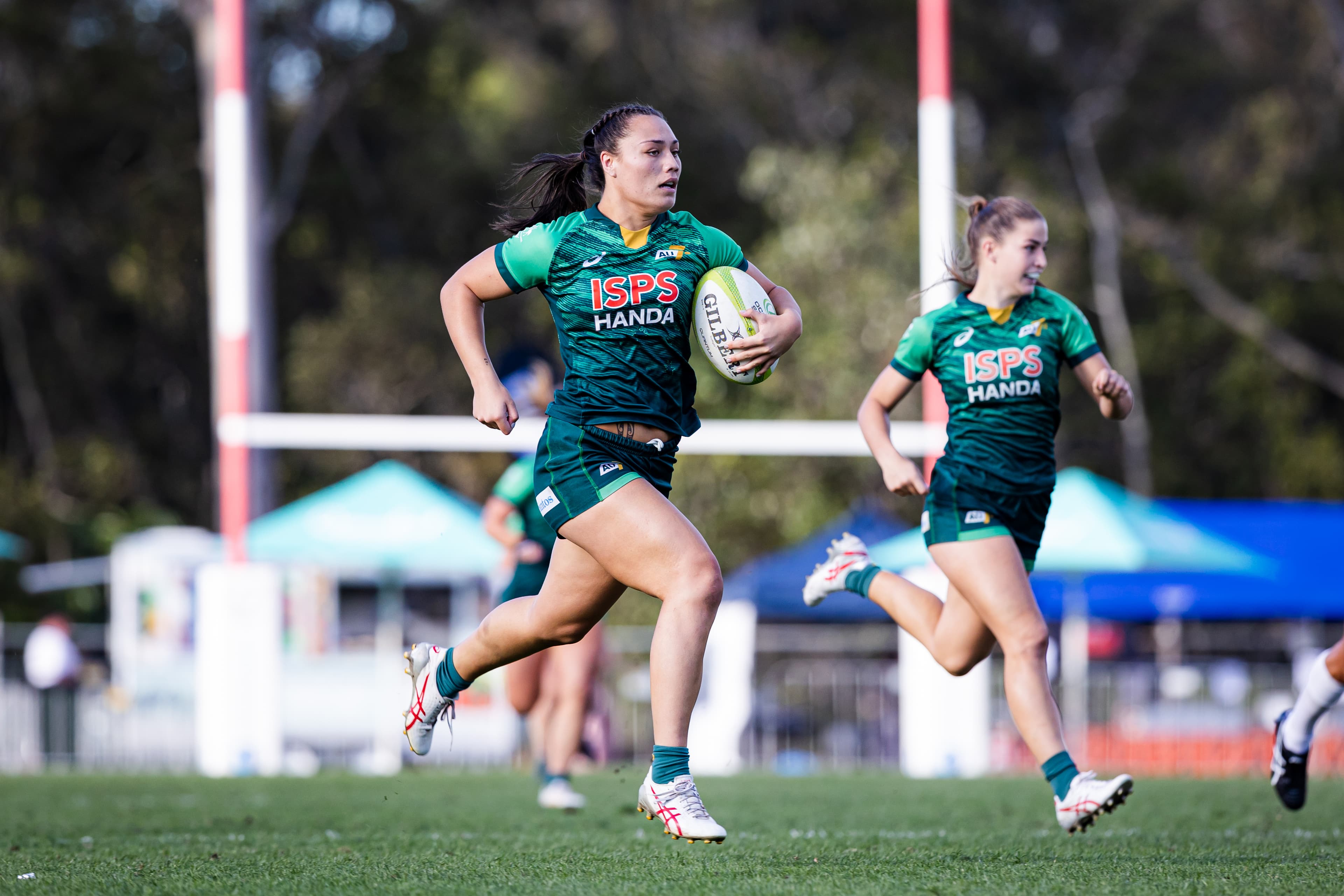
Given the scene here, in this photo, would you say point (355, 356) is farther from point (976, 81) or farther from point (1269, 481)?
point (1269, 481)

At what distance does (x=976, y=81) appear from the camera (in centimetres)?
2648

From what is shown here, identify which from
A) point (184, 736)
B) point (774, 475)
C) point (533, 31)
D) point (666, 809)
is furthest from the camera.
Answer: point (533, 31)

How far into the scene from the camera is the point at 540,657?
758cm

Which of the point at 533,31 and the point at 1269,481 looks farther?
the point at 533,31

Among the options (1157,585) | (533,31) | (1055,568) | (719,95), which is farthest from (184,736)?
(533,31)

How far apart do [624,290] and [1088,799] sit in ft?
6.49

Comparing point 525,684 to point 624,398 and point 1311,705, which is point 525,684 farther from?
point 1311,705

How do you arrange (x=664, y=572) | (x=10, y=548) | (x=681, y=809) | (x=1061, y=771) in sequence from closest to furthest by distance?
(x=681, y=809) < (x=664, y=572) < (x=1061, y=771) < (x=10, y=548)

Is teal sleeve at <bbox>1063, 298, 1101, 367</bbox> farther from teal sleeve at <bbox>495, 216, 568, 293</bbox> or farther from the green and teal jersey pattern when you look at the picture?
the green and teal jersey pattern

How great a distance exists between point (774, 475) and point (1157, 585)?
5.24m

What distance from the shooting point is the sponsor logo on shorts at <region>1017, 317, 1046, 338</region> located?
18.0ft

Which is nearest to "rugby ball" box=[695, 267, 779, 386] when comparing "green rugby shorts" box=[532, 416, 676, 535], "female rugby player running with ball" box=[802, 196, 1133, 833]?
"green rugby shorts" box=[532, 416, 676, 535]

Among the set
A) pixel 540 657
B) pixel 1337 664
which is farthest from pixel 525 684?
pixel 1337 664

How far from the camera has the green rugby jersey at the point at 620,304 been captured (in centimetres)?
459
